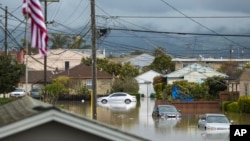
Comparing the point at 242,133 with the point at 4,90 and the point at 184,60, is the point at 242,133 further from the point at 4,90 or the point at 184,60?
the point at 184,60

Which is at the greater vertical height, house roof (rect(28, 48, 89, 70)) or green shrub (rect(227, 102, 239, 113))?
house roof (rect(28, 48, 89, 70))

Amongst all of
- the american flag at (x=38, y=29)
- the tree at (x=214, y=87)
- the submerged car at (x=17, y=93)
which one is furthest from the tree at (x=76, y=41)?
the american flag at (x=38, y=29)

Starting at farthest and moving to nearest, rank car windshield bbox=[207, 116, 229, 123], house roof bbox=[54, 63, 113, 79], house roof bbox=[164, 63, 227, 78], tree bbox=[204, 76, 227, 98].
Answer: house roof bbox=[54, 63, 113, 79]
house roof bbox=[164, 63, 227, 78]
tree bbox=[204, 76, 227, 98]
car windshield bbox=[207, 116, 229, 123]

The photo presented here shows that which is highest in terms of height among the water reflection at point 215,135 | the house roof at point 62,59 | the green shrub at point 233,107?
the house roof at point 62,59

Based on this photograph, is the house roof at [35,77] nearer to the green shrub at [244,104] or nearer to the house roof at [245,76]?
the house roof at [245,76]

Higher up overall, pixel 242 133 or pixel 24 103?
pixel 24 103

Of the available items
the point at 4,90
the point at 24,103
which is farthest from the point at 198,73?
the point at 24,103

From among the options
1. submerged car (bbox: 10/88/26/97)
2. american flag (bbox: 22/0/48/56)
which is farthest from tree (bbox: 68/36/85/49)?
american flag (bbox: 22/0/48/56)

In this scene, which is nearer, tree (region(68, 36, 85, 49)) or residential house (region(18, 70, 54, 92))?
tree (region(68, 36, 85, 49))

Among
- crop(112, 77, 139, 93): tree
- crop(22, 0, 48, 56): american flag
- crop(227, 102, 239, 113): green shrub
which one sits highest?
crop(22, 0, 48, 56): american flag

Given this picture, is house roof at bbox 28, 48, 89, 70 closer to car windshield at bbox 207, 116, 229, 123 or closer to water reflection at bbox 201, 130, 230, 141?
car windshield at bbox 207, 116, 229, 123

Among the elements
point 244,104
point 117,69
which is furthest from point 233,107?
point 117,69

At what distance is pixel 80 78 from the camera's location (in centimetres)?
8581

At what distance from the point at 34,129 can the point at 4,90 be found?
41.4m
